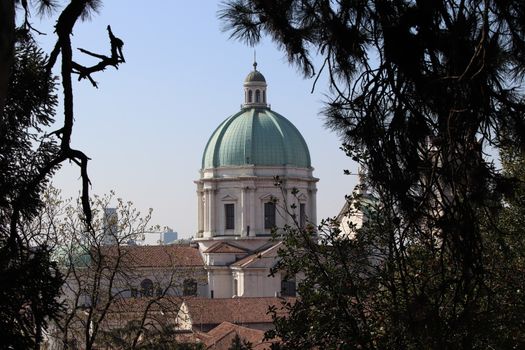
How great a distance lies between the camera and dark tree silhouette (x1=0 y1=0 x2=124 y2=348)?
659cm

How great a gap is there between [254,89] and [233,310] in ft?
84.4

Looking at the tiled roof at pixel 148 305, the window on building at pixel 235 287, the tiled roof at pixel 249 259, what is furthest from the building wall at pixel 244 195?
the tiled roof at pixel 148 305

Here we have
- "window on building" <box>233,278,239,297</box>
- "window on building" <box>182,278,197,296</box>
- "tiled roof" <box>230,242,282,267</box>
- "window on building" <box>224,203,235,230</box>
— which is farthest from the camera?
"window on building" <box>224,203,235,230</box>

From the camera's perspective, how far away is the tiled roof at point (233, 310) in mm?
56344

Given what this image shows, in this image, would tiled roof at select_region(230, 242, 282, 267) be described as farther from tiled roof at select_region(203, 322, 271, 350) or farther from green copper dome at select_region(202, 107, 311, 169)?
tiled roof at select_region(203, 322, 271, 350)

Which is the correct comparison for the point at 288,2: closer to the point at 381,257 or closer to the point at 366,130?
the point at 366,130

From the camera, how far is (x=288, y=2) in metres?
6.87

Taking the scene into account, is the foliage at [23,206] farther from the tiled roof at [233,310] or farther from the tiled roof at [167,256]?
the tiled roof at [167,256]

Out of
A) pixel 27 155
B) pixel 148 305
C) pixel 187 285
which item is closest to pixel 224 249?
pixel 187 285

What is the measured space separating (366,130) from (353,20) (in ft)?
2.06

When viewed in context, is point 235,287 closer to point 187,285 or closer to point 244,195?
point 244,195

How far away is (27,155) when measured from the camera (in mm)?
9805

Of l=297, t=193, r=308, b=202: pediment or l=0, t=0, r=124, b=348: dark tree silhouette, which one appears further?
l=297, t=193, r=308, b=202: pediment

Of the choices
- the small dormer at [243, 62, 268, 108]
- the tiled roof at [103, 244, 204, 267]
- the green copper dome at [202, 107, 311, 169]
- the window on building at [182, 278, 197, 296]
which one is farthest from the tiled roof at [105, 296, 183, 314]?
the small dormer at [243, 62, 268, 108]
